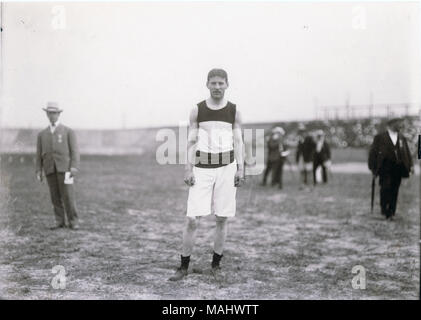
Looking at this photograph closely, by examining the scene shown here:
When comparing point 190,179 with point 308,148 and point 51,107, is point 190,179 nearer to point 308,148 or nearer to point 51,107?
point 51,107

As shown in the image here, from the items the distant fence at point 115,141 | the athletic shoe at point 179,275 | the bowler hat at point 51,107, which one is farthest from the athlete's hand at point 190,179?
the distant fence at point 115,141

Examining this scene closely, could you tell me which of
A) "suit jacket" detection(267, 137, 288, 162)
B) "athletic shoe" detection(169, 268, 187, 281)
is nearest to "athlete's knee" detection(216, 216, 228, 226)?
"athletic shoe" detection(169, 268, 187, 281)

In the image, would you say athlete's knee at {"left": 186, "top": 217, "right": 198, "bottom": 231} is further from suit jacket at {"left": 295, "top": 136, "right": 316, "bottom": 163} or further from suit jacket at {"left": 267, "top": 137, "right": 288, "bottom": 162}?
suit jacket at {"left": 295, "top": 136, "right": 316, "bottom": 163}

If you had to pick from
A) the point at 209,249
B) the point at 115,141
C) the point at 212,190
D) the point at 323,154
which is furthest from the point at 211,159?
the point at 115,141

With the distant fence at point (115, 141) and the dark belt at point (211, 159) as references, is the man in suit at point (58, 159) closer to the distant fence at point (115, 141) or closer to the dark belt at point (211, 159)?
the dark belt at point (211, 159)

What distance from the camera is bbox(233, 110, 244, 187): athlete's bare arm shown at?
16.6 ft

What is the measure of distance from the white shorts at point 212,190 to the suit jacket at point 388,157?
165 inches

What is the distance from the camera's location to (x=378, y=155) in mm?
8477

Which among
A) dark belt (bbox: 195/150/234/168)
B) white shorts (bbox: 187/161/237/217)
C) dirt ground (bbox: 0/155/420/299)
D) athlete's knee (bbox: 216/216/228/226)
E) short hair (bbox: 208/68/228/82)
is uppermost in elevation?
short hair (bbox: 208/68/228/82)

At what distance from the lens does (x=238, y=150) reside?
514 cm

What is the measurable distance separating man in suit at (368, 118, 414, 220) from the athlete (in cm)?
413

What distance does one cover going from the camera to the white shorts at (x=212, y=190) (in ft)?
16.2

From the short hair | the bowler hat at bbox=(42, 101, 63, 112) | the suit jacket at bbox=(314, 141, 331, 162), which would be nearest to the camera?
the short hair
